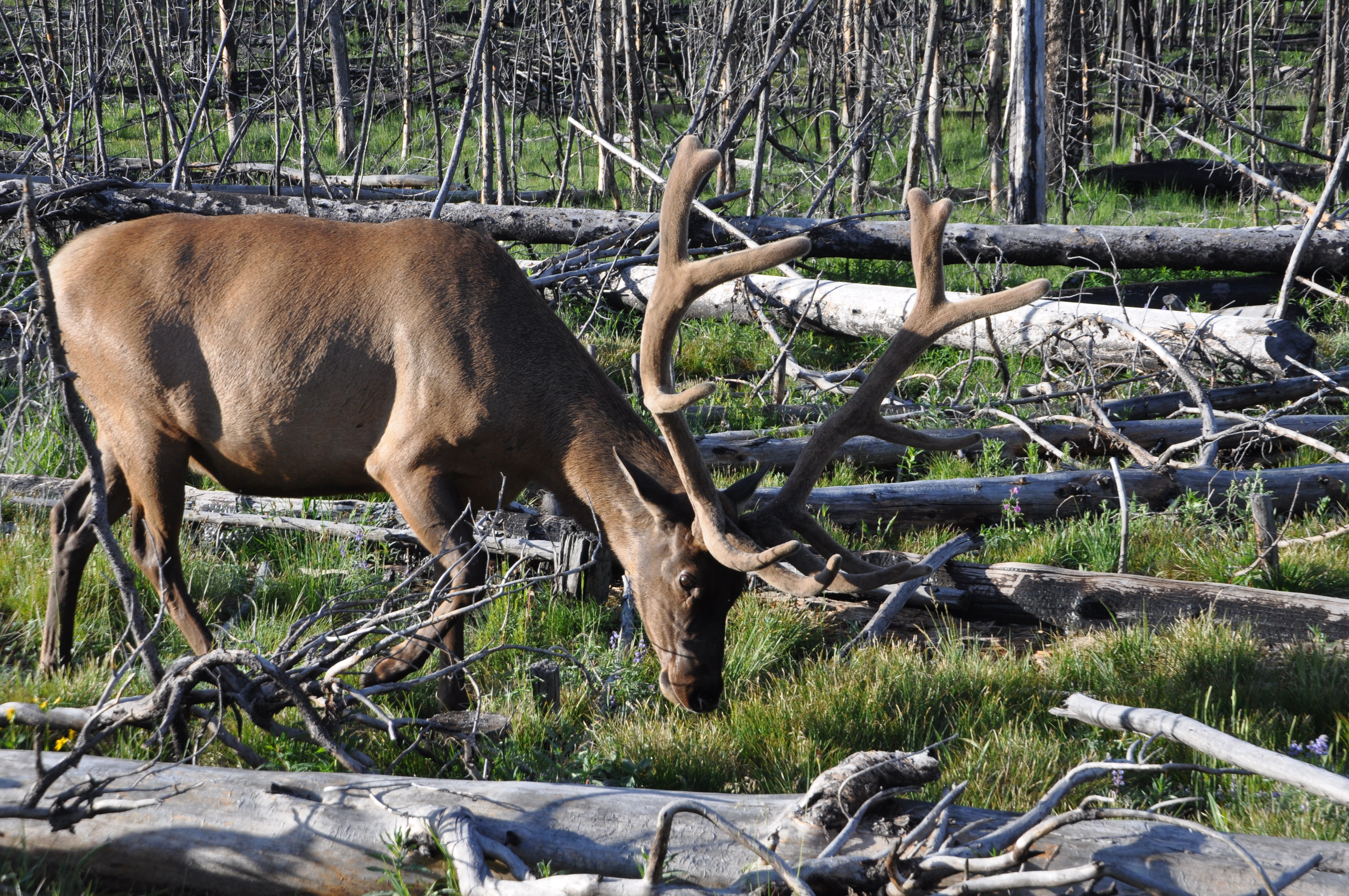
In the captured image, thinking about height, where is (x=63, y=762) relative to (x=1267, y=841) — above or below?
above

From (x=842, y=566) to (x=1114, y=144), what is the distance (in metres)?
16.7

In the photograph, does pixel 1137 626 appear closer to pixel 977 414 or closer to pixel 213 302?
pixel 977 414

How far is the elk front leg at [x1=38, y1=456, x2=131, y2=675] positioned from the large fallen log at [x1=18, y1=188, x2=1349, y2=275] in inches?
149

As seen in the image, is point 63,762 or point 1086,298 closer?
point 63,762

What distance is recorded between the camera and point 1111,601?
4.68m

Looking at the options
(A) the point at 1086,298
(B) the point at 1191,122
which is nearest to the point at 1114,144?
(B) the point at 1191,122

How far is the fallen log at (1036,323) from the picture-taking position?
280 inches

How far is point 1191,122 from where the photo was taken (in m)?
19.0

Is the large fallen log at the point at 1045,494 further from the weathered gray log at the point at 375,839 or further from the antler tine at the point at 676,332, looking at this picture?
the weathered gray log at the point at 375,839

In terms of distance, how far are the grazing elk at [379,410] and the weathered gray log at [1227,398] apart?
10.5ft

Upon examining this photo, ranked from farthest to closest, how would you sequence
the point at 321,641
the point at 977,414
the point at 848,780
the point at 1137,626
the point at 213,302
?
the point at 977,414
the point at 1137,626
the point at 213,302
the point at 321,641
the point at 848,780

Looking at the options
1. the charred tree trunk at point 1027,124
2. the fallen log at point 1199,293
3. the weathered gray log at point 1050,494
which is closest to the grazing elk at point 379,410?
the weathered gray log at point 1050,494

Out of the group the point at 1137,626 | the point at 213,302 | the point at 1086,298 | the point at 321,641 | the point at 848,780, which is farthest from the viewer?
the point at 1086,298

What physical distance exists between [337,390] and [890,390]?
211 cm
